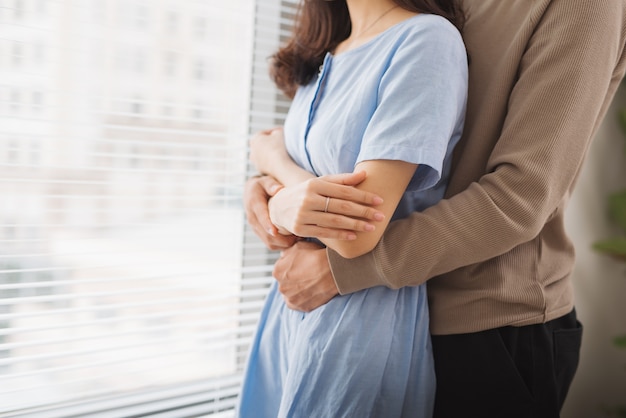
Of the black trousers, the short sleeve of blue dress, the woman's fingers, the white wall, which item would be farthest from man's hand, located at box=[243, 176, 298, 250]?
the white wall

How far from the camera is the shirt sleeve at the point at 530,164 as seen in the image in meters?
0.77

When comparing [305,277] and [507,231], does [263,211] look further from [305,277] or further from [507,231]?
[507,231]

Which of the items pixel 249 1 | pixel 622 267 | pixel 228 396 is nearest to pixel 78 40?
pixel 249 1

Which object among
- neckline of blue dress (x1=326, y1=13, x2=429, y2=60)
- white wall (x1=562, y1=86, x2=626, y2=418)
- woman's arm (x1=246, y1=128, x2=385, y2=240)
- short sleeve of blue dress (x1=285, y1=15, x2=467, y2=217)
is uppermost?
neckline of blue dress (x1=326, y1=13, x2=429, y2=60)

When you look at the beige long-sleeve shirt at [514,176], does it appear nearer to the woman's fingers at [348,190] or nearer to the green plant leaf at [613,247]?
the woman's fingers at [348,190]

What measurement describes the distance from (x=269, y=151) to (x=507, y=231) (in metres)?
0.51

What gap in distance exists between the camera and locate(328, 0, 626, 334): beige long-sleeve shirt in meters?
0.77

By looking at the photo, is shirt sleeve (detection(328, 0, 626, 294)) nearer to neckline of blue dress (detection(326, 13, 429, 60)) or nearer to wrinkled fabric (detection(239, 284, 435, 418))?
wrinkled fabric (detection(239, 284, 435, 418))

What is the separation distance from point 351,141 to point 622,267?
1288 millimetres

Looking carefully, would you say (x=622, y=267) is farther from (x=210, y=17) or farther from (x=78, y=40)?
(x=78, y=40)

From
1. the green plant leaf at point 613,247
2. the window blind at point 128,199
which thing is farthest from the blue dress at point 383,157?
the green plant leaf at point 613,247

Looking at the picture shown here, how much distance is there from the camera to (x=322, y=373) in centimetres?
82

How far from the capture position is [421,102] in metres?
0.74

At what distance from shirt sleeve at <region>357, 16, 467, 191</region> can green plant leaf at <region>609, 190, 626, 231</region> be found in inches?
39.0
